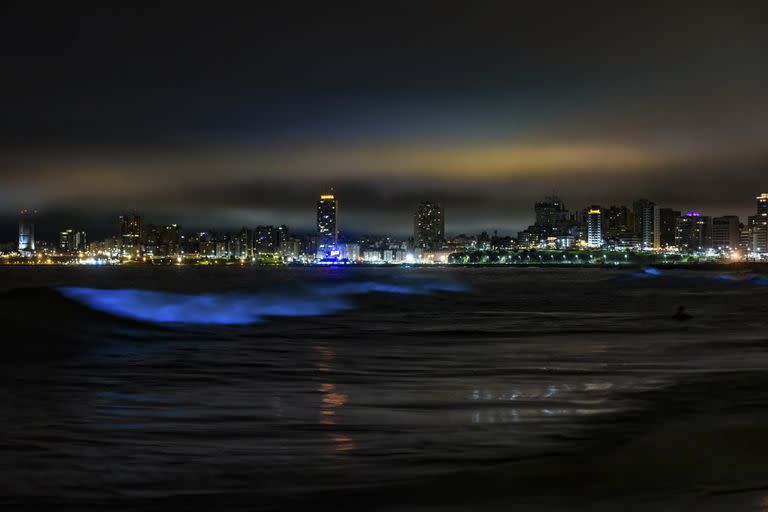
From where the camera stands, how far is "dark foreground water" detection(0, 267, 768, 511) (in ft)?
25.1

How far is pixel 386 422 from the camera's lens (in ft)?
36.0

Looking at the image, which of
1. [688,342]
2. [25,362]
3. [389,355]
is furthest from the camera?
[688,342]

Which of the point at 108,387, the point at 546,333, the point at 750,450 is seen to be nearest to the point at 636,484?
the point at 750,450

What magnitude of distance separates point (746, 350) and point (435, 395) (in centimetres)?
1133

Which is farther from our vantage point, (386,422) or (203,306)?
(203,306)

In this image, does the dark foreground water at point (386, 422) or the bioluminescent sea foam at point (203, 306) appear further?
the bioluminescent sea foam at point (203, 306)

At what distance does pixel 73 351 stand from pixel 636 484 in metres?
17.3

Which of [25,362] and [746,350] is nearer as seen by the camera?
[25,362]

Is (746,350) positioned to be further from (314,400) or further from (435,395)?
(314,400)

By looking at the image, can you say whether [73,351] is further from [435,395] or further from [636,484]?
[636,484]

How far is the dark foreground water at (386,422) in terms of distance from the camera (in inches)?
301

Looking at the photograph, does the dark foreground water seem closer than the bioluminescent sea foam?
Yes

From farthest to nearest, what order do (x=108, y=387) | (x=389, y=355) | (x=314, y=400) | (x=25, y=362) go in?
(x=389, y=355), (x=25, y=362), (x=108, y=387), (x=314, y=400)

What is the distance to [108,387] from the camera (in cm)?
1459
